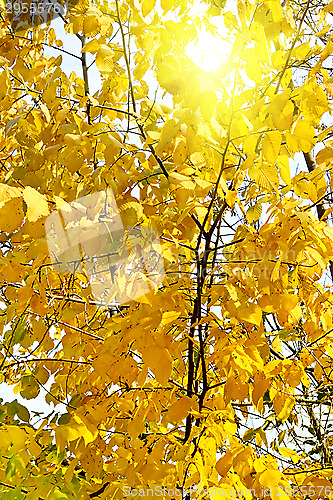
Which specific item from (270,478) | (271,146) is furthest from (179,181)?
(270,478)

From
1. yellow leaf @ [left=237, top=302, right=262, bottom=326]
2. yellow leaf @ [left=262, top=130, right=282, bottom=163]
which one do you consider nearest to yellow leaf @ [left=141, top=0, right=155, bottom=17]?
yellow leaf @ [left=262, top=130, right=282, bottom=163]

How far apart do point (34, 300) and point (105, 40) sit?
1.11 metres

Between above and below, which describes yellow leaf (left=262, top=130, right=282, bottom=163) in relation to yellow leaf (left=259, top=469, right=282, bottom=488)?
above

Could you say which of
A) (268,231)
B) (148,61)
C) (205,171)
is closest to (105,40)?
(148,61)

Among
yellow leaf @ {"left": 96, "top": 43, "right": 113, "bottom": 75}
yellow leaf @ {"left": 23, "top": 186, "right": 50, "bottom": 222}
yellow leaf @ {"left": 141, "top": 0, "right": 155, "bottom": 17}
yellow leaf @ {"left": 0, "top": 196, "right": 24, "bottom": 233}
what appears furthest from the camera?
yellow leaf @ {"left": 96, "top": 43, "right": 113, "bottom": 75}

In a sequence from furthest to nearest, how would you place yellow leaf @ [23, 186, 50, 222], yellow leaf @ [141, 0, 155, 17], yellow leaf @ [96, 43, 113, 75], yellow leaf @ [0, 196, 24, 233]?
yellow leaf @ [96, 43, 113, 75], yellow leaf @ [141, 0, 155, 17], yellow leaf @ [0, 196, 24, 233], yellow leaf @ [23, 186, 50, 222]

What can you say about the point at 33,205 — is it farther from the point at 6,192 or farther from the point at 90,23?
the point at 90,23

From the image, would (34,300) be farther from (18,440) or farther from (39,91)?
(39,91)

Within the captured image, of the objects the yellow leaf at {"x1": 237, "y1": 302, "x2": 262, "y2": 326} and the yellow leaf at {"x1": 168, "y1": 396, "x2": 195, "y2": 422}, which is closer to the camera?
the yellow leaf at {"x1": 237, "y1": 302, "x2": 262, "y2": 326}

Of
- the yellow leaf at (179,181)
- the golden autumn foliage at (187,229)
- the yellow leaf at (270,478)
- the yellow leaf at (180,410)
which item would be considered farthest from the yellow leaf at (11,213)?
the yellow leaf at (270,478)

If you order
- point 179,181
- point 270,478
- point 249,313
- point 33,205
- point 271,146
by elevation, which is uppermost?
point 271,146

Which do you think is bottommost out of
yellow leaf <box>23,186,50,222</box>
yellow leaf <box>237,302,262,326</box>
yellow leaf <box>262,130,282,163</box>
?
yellow leaf <box>237,302,262,326</box>

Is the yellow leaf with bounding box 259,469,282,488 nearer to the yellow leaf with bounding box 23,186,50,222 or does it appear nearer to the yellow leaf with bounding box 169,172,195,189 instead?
the yellow leaf with bounding box 169,172,195,189

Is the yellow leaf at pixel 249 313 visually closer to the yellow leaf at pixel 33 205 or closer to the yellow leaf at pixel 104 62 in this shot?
the yellow leaf at pixel 33 205
